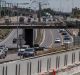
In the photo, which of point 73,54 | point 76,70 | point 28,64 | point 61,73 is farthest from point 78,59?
point 28,64

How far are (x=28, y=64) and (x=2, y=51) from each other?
24265mm

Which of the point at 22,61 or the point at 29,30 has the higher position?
the point at 22,61

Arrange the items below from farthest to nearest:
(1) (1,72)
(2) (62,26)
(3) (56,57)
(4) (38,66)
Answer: (2) (62,26)
(3) (56,57)
(4) (38,66)
(1) (1,72)

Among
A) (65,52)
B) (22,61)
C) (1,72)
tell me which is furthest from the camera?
(65,52)

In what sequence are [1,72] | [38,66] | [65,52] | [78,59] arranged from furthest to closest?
1. [78,59]
2. [65,52]
3. [38,66]
4. [1,72]

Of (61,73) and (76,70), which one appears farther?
(76,70)

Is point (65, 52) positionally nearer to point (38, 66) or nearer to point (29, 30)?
point (38, 66)

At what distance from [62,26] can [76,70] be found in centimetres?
6598

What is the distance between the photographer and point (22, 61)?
19.2 metres

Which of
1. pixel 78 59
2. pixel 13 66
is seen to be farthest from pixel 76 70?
pixel 13 66

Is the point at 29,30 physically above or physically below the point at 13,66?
below

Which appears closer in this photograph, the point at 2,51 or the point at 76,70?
the point at 76,70

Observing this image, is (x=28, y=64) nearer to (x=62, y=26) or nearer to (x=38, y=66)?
(x=38, y=66)

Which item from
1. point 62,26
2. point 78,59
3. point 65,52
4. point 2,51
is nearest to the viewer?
point 65,52
